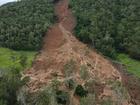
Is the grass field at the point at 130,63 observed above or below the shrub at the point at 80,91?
below

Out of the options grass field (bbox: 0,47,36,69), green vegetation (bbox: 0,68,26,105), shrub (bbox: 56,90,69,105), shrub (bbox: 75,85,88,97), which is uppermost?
green vegetation (bbox: 0,68,26,105)

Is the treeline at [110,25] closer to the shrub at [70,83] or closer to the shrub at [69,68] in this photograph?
the shrub at [69,68]

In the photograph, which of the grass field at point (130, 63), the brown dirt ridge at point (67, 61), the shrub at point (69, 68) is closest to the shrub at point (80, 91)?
the brown dirt ridge at point (67, 61)

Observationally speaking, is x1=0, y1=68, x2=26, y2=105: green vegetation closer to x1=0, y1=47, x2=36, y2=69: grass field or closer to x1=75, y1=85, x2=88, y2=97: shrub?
x1=75, y1=85, x2=88, y2=97: shrub

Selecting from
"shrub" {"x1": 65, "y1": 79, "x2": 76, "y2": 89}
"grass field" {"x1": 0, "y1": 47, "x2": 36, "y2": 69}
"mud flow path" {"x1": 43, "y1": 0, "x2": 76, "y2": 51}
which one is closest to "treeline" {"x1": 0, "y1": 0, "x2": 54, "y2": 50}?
"mud flow path" {"x1": 43, "y1": 0, "x2": 76, "y2": 51}

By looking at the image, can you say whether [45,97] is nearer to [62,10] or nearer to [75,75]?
[75,75]

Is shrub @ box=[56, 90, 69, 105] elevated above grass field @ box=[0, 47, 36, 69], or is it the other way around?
shrub @ box=[56, 90, 69, 105]

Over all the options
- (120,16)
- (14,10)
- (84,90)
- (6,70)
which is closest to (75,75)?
(84,90)
